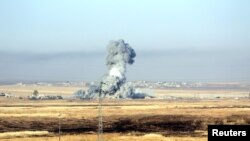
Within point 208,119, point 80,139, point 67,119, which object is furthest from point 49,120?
point 80,139

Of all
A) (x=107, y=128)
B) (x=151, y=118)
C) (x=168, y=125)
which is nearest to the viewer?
(x=107, y=128)

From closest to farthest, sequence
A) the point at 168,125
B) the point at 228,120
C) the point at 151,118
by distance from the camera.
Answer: the point at 168,125 → the point at 228,120 → the point at 151,118

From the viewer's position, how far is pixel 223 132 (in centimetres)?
3022

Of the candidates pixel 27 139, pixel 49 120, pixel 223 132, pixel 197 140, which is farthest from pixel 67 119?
pixel 223 132

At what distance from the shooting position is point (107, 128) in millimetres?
115500

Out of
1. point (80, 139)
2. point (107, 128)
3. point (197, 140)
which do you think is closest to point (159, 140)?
point (197, 140)

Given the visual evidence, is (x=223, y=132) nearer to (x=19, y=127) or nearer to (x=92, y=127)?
(x=92, y=127)

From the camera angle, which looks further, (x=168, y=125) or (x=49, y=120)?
(x=49, y=120)

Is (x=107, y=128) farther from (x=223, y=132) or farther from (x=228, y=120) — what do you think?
(x=223, y=132)

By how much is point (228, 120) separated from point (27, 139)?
6627 centimetres

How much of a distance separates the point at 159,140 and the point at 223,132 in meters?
56.8

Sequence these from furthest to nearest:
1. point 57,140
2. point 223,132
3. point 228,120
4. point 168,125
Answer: point 228,120, point 168,125, point 57,140, point 223,132

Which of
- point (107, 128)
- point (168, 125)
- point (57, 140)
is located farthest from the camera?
point (168, 125)

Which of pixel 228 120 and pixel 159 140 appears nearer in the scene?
pixel 159 140
